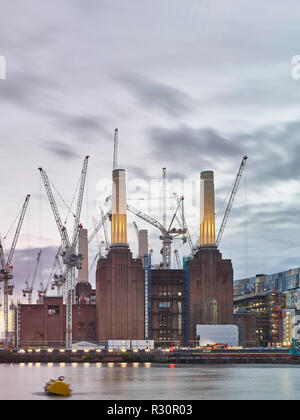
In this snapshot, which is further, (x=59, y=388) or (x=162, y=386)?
(x=162, y=386)

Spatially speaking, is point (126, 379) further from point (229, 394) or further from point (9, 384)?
point (229, 394)

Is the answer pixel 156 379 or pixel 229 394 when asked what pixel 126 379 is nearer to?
pixel 156 379

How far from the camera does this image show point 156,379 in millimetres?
130375

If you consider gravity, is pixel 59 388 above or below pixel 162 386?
above

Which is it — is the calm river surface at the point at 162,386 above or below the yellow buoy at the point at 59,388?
below

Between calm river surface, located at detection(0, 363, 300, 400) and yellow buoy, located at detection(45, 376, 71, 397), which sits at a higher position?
yellow buoy, located at detection(45, 376, 71, 397)
